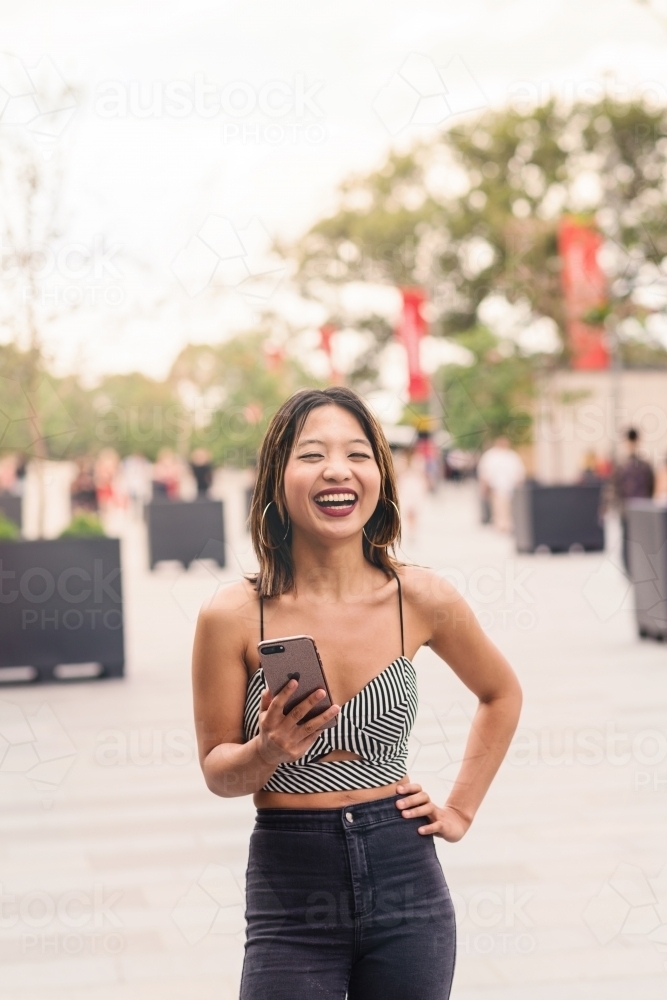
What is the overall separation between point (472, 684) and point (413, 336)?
2297 centimetres

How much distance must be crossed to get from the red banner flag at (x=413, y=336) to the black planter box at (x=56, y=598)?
16.9 m

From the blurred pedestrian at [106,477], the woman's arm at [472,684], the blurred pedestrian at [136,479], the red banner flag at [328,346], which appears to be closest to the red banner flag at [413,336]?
the red banner flag at [328,346]

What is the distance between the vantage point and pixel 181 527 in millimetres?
15688

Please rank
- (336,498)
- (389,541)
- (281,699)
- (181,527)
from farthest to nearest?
(181,527) < (389,541) < (336,498) < (281,699)

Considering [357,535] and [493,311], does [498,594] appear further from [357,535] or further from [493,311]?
[493,311]

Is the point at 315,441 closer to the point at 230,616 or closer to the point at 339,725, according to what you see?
the point at 230,616

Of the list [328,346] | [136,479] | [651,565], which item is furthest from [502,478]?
[651,565]

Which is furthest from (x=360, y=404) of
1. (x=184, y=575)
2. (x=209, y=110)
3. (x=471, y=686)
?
(x=184, y=575)

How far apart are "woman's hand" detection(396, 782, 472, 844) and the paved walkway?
0.79m

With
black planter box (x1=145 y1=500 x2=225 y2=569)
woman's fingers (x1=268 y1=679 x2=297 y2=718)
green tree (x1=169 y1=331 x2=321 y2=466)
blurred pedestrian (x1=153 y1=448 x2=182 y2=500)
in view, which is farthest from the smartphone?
blurred pedestrian (x1=153 y1=448 x2=182 y2=500)

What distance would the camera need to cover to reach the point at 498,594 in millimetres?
12883

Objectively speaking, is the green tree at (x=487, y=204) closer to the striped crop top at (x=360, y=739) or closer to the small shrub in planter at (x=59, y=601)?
the small shrub in planter at (x=59, y=601)

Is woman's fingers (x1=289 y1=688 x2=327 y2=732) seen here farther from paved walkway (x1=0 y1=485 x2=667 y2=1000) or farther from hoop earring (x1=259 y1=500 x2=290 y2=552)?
paved walkway (x1=0 y1=485 x2=667 y2=1000)

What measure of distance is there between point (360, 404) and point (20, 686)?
640 cm
